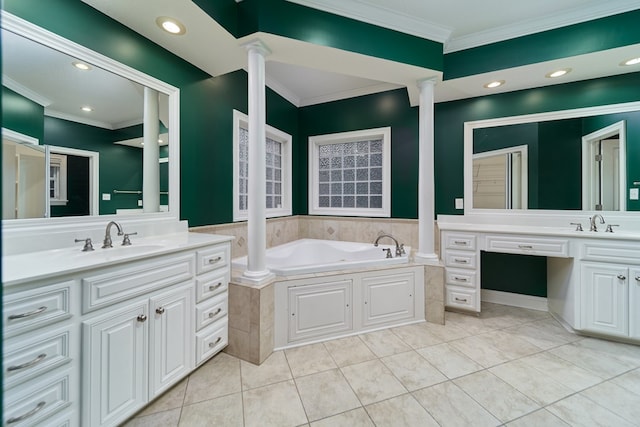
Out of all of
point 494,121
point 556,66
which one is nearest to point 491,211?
point 494,121

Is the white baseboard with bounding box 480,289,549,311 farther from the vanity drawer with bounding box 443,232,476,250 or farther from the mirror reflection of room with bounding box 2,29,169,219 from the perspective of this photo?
the mirror reflection of room with bounding box 2,29,169,219

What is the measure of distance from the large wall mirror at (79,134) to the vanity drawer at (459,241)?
252 cm

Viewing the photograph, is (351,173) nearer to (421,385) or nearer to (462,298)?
(462,298)

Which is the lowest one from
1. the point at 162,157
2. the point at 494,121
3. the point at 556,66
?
the point at 162,157

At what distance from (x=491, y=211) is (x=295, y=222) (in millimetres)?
2377

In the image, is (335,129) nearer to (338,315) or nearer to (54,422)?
(338,315)

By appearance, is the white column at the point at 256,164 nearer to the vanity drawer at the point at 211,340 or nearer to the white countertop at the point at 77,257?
the white countertop at the point at 77,257

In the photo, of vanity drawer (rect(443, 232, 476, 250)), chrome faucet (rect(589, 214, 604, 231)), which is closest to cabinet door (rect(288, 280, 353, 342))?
vanity drawer (rect(443, 232, 476, 250))

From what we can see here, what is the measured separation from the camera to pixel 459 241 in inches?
110

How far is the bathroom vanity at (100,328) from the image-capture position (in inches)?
45.2

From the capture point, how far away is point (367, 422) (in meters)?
1.56

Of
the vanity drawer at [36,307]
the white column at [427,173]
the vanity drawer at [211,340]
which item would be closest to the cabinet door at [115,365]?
the vanity drawer at [36,307]

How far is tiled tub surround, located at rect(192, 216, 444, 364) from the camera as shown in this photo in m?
2.06

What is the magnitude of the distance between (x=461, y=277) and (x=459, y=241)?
1.16 ft
